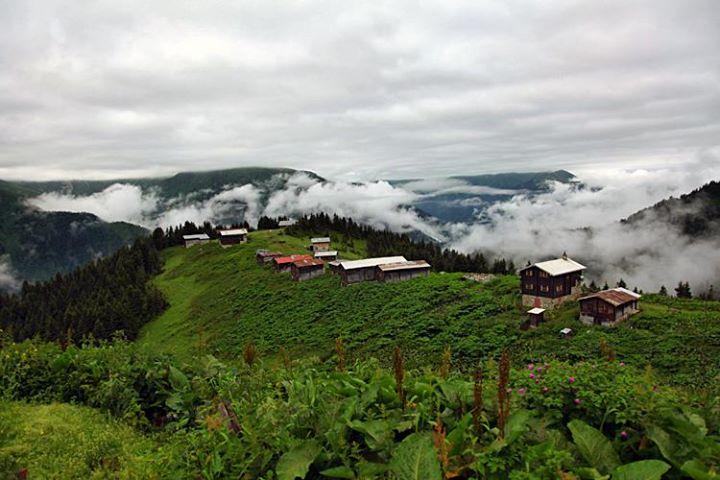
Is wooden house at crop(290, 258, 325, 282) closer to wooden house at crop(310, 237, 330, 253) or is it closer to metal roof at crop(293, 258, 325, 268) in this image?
metal roof at crop(293, 258, 325, 268)

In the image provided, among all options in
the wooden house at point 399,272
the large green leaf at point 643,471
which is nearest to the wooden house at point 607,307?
the wooden house at point 399,272

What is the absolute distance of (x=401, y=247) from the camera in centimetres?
10862

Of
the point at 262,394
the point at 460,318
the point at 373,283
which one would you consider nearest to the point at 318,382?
the point at 262,394

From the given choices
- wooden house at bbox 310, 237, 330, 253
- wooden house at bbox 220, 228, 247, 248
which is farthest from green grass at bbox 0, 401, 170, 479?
wooden house at bbox 220, 228, 247, 248

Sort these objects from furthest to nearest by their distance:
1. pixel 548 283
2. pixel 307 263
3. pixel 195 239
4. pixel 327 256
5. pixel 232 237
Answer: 1. pixel 195 239
2. pixel 232 237
3. pixel 327 256
4. pixel 307 263
5. pixel 548 283

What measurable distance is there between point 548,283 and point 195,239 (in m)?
107

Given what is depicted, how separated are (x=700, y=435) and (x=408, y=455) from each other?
106 inches

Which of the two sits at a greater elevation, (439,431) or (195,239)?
(439,431)

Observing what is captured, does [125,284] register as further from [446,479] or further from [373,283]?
[446,479]

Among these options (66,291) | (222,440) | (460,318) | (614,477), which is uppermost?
(614,477)

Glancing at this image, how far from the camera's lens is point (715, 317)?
3791 cm

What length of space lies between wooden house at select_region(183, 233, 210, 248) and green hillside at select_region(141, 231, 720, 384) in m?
39.2

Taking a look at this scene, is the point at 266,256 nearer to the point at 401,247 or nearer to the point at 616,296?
the point at 401,247

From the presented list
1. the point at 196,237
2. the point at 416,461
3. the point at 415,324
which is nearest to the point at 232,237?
the point at 196,237
